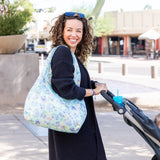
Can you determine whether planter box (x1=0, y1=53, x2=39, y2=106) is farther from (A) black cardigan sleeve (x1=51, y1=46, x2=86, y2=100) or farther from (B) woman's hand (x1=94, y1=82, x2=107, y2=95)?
(A) black cardigan sleeve (x1=51, y1=46, x2=86, y2=100)

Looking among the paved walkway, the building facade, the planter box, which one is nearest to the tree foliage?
the planter box

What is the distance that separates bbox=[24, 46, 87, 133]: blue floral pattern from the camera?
248 cm

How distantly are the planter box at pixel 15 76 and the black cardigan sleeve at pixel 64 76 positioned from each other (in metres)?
5.92

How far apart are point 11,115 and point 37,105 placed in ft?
16.1

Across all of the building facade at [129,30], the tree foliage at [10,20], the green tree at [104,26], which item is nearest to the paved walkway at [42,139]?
the tree foliage at [10,20]

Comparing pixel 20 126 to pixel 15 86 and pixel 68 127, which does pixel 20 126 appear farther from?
→ pixel 68 127

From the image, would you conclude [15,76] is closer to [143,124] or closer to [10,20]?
[10,20]

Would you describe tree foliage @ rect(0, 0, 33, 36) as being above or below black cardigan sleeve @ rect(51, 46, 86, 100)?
→ above

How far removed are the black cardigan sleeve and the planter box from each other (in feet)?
19.4

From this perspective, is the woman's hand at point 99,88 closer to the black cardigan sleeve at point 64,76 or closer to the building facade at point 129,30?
the black cardigan sleeve at point 64,76

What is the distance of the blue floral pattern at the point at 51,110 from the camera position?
248cm

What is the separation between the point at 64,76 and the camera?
8.14 feet

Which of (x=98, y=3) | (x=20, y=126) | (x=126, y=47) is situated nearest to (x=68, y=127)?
(x=20, y=126)

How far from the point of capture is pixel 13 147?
4.84 meters
